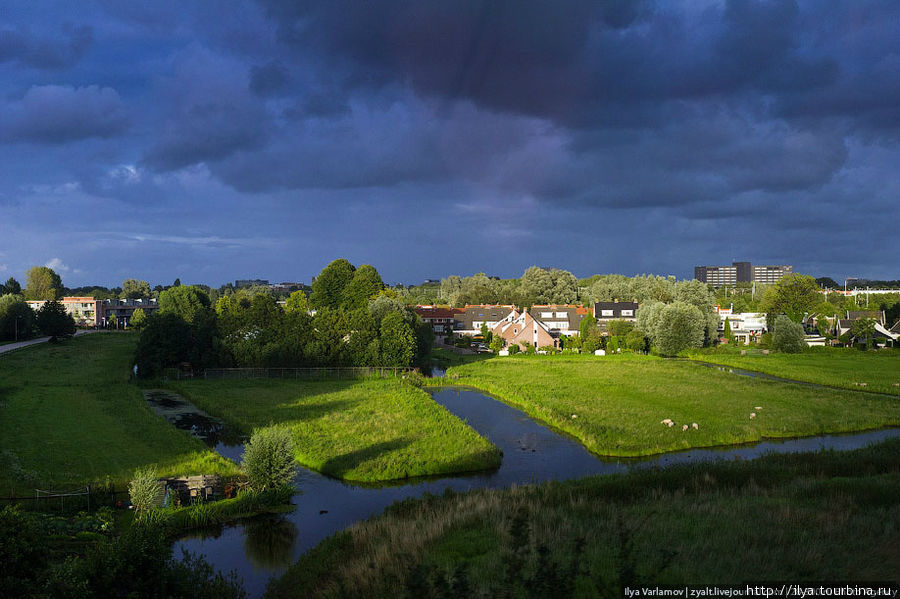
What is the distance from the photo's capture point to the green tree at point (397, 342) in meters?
55.0

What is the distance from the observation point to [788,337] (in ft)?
237

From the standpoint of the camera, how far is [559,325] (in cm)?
9162

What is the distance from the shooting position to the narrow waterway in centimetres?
1722

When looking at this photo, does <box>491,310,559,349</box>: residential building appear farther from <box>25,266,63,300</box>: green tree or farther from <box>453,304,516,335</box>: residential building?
<box>25,266,63,300</box>: green tree

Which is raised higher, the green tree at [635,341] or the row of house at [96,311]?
the row of house at [96,311]

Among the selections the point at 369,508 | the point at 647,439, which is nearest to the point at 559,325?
the point at 647,439

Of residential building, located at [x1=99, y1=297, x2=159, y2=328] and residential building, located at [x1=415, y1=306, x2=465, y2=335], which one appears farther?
residential building, located at [x1=99, y1=297, x2=159, y2=328]

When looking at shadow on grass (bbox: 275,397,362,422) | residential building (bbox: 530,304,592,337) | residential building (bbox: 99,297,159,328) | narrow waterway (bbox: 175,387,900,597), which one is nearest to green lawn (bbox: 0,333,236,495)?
narrow waterway (bbox: 175,387,900,597)

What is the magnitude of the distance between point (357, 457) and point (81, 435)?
1435cm

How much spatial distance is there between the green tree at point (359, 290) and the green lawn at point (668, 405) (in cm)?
3538

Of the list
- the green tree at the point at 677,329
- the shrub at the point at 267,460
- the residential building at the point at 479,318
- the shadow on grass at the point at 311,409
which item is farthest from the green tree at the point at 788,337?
the shrub at the point at 267,460

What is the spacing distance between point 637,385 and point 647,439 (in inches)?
682

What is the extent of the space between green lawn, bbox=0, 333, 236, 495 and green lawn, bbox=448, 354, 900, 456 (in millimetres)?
19525

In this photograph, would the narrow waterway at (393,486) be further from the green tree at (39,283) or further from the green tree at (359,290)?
the green tree at (39,283)
